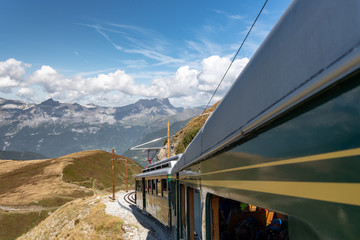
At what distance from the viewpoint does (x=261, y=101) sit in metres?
2.17

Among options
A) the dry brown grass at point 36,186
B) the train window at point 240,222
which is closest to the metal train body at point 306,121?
the train window at point 240,222

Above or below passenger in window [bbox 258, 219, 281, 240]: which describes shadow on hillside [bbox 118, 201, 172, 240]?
below

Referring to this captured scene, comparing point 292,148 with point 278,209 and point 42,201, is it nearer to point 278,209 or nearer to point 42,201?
point 278,209

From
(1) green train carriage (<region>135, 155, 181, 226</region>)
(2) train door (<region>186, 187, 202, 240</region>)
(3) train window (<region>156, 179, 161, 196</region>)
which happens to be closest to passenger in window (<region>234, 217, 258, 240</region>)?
(2) train door (<region>186, 187, 202, 240</region>)

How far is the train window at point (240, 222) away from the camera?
14.2 ft

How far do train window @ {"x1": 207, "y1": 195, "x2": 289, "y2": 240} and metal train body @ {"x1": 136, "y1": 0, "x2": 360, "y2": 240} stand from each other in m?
1.95

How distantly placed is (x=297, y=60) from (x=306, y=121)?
366 mm

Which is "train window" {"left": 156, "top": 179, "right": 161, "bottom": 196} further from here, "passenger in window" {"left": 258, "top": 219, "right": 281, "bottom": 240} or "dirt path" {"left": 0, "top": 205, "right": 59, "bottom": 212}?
"dirt path" {"left": 0, "top": 205, "right": 59, "bottom": 212}

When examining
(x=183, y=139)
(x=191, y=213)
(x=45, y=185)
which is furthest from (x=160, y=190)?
(x=45, y=185)

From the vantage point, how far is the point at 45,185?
343ft

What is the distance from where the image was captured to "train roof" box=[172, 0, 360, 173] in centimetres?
130

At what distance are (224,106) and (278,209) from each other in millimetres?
1454

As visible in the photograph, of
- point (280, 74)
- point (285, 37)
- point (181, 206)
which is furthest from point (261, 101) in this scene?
point (181, 206)

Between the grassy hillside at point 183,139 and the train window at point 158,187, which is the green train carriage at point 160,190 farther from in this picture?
the grassy hillside at point 183,139
